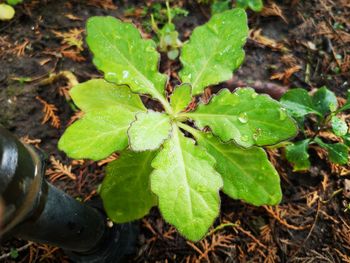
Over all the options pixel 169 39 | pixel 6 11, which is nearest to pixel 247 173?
pixel 169 39

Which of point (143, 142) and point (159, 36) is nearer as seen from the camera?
point (143, 142)

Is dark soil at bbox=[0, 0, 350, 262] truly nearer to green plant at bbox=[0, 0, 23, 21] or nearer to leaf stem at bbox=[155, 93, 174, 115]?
green plant at bbox=[0, 0, 23, 21]

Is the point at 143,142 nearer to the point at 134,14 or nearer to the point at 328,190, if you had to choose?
the point at 328,190

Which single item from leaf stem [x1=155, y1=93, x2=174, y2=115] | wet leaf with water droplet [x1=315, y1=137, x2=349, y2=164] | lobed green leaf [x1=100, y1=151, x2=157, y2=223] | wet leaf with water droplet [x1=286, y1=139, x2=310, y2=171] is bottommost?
wet leaf with water droplet [x1=286, y1=139, x2=310, y2=171]

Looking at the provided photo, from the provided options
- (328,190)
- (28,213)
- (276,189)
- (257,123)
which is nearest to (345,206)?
(328,190)

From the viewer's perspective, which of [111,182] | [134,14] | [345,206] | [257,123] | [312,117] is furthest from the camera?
[134,14]

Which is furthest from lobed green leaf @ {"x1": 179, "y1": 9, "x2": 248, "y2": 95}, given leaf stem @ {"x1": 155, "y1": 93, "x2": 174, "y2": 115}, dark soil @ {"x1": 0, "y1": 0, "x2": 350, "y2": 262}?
dark soil @ {"x1": 0, "y1": 0, "x2": 350, "y2": 262}

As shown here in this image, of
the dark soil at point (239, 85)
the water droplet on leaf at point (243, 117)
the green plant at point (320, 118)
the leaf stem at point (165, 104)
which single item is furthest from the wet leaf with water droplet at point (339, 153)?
the leaf stem at point (165, 104)
